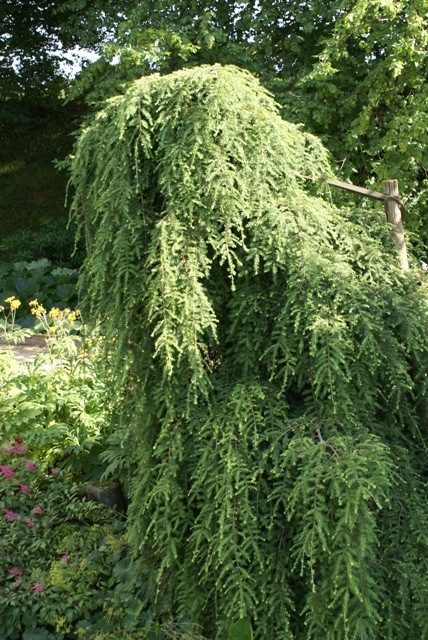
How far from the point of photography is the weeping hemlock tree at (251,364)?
8.51 ft

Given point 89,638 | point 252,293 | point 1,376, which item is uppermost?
point 252,293

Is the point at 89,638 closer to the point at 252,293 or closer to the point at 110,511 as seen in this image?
the point at 110,511

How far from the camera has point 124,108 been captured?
2756 mm

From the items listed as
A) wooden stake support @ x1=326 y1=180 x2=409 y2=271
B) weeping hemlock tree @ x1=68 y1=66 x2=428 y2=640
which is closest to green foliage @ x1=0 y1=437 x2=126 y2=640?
weeping hemlock tree @ x1=68 y1=66 x2=428 y2=640

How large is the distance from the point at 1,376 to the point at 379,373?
123 inches

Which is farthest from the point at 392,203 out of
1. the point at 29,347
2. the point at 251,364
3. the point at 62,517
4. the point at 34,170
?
the point at 34,170

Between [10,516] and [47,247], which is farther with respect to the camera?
[47,247]

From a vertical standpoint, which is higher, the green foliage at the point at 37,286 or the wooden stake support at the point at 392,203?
the wooden stake support at the point at 392,203

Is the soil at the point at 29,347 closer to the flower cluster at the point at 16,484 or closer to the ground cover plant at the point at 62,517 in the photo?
the ground cover plant at the point at 62,517

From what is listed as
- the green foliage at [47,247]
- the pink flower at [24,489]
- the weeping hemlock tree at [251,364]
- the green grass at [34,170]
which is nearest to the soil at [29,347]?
the green foliage at [47,247]

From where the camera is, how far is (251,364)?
2795 millimetres

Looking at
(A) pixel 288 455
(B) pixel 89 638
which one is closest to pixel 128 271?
(A) pixel 288 455

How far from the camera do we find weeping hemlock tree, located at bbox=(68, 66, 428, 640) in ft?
8.51

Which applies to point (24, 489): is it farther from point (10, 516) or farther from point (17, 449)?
point (17, 449)
